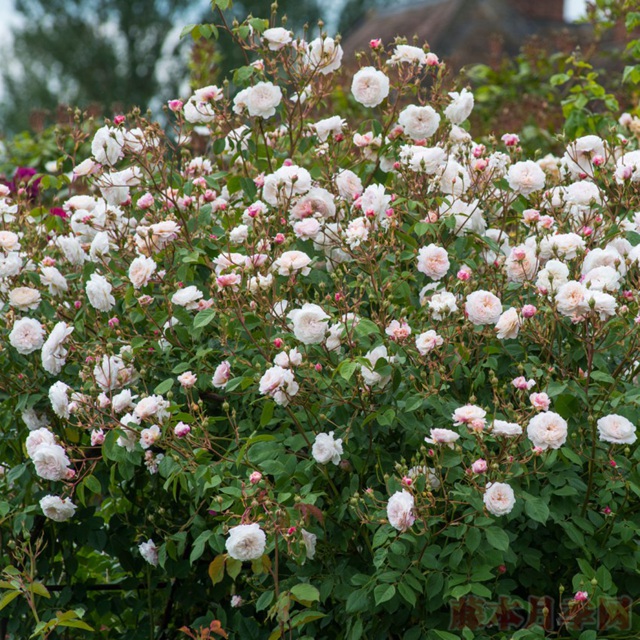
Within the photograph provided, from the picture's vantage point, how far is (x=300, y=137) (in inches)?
139

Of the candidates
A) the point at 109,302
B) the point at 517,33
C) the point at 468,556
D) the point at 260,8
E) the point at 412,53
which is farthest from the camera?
the point at 260,8

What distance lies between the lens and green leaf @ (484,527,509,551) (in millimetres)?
2318

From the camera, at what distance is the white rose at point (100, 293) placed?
289 cm

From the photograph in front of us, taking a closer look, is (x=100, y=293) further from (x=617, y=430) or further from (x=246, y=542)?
(x=617, y=430)

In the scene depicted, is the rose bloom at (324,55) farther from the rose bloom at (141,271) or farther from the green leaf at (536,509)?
the green leaf at (536,509)

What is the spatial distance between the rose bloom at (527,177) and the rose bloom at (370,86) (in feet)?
1.69

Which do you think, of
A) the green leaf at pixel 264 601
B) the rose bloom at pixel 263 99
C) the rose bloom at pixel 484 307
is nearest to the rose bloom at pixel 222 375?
the green leaf at pixel 264 601

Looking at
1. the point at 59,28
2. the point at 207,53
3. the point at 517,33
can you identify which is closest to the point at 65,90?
the point at 59,28

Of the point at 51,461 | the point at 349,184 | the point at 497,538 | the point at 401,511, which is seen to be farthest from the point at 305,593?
the point at 349,184

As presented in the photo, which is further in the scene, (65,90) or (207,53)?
(65,90)

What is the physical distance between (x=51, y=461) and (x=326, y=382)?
82 centimetres

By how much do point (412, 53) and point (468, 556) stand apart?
5.52 ft

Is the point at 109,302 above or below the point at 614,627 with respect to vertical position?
above

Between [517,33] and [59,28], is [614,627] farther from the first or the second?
[59,28]
